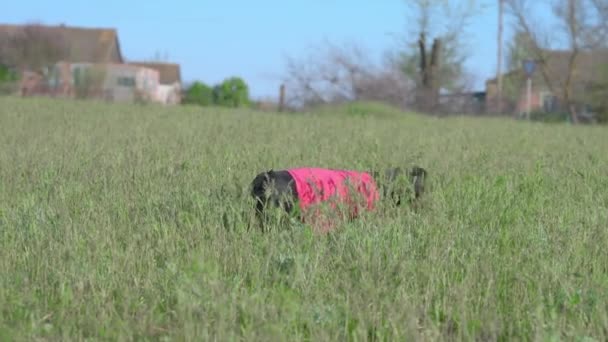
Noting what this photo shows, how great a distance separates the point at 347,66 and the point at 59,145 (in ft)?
79.1

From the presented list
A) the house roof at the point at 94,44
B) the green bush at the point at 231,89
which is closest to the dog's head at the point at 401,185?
the green bush at the point at 231,89

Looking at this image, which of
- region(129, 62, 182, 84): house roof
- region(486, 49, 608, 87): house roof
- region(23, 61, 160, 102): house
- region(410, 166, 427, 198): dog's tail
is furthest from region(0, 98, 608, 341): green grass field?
region(129, 62, 182, 84): house roof

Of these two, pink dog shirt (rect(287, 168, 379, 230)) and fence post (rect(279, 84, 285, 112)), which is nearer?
pink dog shirt (rect(287, 168, 379, 230))

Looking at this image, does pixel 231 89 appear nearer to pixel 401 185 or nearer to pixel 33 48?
pixel 33 48

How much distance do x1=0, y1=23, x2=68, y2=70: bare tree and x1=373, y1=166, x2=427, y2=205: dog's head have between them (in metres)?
39.4

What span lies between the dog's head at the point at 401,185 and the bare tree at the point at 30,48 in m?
39.4

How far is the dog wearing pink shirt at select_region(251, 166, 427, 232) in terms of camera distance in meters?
4.18

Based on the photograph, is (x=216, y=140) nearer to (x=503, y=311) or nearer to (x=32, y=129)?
(x=32, y=129)

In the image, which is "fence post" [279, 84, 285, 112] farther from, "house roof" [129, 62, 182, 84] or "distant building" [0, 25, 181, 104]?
"house roof" [129, 62, 182, 84]

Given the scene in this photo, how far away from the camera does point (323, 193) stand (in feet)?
14.8

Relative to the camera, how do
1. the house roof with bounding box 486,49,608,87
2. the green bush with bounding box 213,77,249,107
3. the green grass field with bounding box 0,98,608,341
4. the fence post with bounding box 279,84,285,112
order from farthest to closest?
the green bush with bounding box 213,77,249,107
the house roof with bounding box 486,49,608,87
the fence post with bounding box 279,84,285,112
the green grass field with bounding box 0,98,608,341

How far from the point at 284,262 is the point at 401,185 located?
156 centimetres

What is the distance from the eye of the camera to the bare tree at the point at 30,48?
41.8 meters

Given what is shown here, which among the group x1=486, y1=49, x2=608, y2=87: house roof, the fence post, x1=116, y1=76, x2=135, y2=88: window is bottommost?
the fence post
